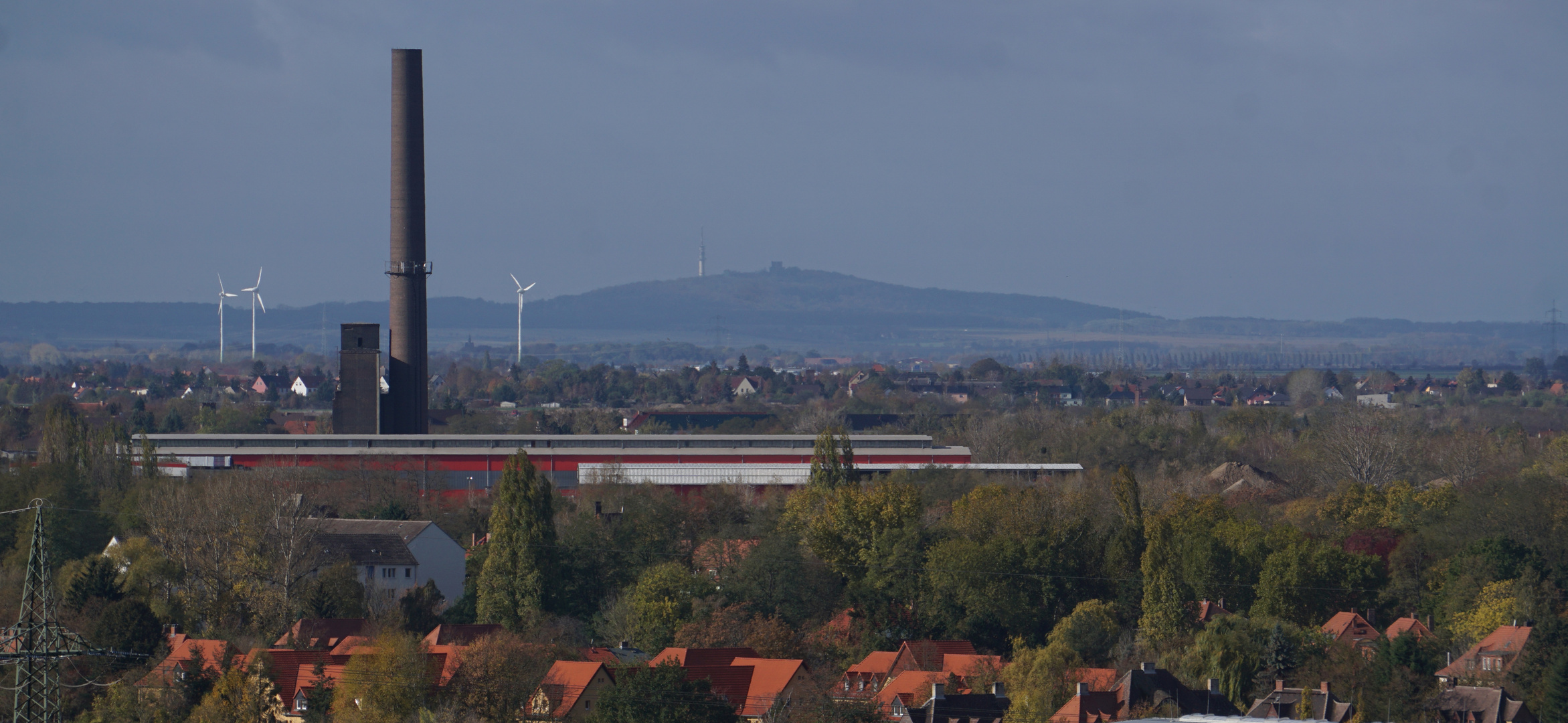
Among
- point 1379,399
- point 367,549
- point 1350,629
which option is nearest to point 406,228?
point 367,549

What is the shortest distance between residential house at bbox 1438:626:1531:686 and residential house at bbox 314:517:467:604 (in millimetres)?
26351

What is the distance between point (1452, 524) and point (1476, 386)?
142413mm

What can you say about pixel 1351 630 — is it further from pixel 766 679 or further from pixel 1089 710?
pixel 766 679

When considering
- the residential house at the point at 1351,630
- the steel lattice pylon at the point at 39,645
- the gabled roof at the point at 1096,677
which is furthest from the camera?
the residential house at the point at 1351,630

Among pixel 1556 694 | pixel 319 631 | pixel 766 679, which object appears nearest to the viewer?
pixel 1556 694

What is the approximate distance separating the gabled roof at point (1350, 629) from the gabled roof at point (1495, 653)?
2544mm

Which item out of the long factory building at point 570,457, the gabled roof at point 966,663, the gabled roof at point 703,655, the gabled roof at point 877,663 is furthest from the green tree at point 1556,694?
the long factory building at point 570,457

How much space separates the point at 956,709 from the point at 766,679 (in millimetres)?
4385

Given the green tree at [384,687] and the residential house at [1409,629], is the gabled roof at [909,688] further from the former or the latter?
the residential house at [1409,629]

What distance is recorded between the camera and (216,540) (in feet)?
172

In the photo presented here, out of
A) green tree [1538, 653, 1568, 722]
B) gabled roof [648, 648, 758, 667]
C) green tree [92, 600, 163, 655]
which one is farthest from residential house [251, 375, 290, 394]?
green tree [1538, 653, 1568, 722]

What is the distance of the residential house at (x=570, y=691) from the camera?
40312 millimetres

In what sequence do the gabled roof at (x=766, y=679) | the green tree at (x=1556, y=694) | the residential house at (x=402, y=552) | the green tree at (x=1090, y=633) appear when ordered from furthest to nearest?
the residential house at (x=402, y=552) < the green tree at (x=1090, y=633) < the gabled roof at (x=766, y=679) < the green tree at (x=1556, y=694)

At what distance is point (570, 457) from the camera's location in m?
81.2
